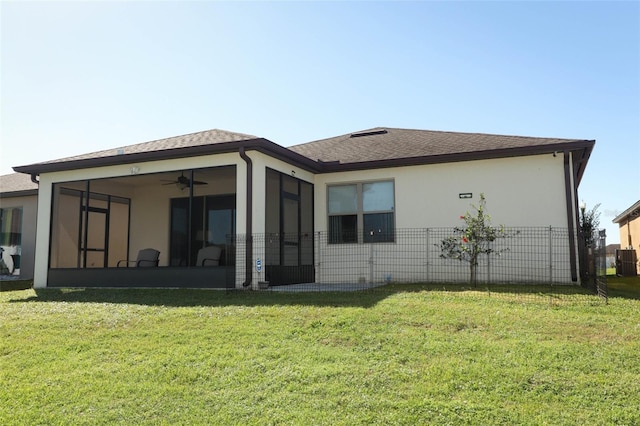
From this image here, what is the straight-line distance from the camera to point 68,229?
47.0 ft

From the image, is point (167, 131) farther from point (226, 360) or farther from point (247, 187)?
point (226, 360)

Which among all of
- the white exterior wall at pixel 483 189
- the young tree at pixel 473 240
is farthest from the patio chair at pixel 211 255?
the young tree at pixel 473 240

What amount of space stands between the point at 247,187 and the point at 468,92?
5.87 meters

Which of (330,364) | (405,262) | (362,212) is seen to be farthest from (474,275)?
(330,364)

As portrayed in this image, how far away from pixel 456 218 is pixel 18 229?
13.5m

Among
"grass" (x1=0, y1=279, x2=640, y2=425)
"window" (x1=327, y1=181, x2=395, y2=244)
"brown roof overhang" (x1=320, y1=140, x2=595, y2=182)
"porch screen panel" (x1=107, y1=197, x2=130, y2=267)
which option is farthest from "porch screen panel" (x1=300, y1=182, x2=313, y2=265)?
"porch screen panel" (x1=107, y1=197, x2=130, y2=267)

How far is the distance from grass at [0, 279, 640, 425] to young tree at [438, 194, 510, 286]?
2596 mm

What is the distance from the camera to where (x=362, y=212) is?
1195 cm

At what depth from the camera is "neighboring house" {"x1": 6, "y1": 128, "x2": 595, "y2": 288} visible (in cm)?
1009

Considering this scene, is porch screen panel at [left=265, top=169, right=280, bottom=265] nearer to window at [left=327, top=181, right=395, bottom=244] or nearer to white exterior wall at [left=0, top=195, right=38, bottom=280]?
window at [left=327, top=181, right=395, bottom=244]

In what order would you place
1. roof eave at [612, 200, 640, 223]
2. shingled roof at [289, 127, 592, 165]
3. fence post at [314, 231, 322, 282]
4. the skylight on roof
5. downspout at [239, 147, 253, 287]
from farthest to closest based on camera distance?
roof eave at [612, 200, 640, 223], the skylight on roof, fence post at [314, 231, 322, 282], shingled roof at [289, 127, 592, 165], downspout at [239, 147, 253, 287]

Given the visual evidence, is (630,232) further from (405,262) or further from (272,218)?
(272,218)

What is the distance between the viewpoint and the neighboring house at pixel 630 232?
18.0 m

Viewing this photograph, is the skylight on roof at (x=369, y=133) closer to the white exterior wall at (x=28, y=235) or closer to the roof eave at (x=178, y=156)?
the roof eave at (x=178, y=156)
